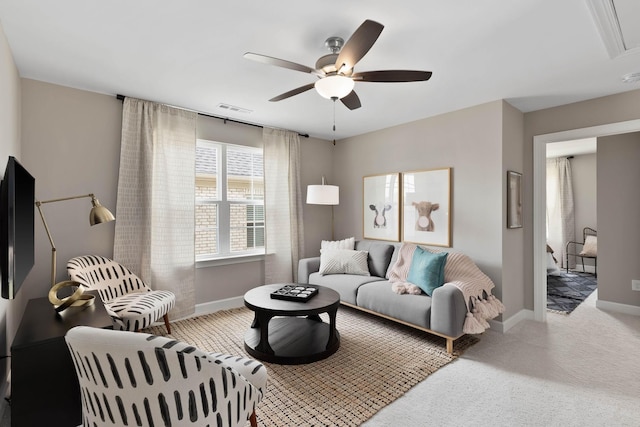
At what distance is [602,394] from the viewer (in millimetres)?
2201

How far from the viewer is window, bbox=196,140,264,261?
399 centimetres

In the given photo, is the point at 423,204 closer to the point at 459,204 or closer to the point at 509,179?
the point at 459,204

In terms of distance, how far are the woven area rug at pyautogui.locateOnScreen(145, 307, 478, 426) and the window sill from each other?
63cm

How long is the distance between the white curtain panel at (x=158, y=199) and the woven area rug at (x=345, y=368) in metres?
0.62

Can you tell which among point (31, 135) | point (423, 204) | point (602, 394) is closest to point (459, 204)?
point (423, 204)

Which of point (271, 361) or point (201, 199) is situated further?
point (201, 199)

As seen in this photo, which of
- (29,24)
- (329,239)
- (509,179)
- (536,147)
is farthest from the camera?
(329,239)

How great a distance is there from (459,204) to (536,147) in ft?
3.56

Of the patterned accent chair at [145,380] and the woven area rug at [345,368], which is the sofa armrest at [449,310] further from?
the patterned accent chair at [145,380]

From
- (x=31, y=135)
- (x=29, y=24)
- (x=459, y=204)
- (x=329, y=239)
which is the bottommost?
(x=329, y=239)

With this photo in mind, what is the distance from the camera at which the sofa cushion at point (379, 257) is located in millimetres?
4051

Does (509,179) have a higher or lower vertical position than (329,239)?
higher

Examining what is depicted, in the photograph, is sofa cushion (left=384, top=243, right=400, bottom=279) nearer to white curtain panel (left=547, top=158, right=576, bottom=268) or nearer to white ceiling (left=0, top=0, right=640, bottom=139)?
white ceiling (left=0, top=0, right=640, bottom=139)

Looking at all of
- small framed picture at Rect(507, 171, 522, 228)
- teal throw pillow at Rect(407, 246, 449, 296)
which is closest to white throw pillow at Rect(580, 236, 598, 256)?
small framed picture at Rect(507, 171, 522, 228)
